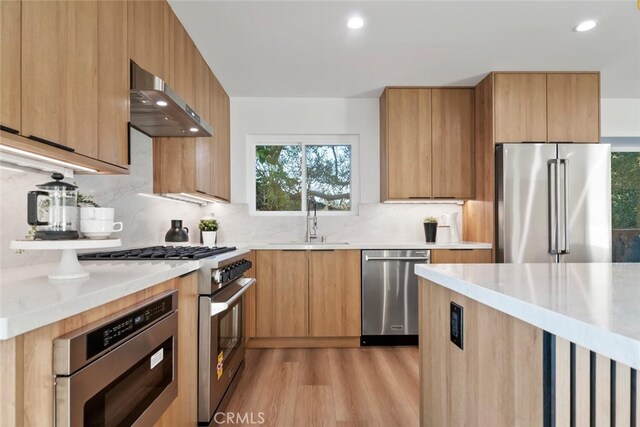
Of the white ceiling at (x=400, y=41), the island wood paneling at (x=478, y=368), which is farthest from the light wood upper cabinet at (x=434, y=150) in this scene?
the island wood paneling at (x=478, y=368)

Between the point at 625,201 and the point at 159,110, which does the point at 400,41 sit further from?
the point at 625,201

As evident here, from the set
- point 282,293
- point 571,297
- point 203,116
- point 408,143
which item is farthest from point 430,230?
point 571,297

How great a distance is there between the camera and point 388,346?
3.28 m

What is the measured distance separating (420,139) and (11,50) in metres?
3.21

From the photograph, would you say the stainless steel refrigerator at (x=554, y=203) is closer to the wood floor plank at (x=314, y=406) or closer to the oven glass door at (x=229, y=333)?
the wood floor plank at (x=314, y=406)

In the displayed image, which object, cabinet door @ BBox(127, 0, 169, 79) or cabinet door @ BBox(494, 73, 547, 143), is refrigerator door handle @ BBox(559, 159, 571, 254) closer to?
cabinet door @ BBox(494, 73, 547, 143)

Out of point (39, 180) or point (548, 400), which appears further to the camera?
point (39, 180)

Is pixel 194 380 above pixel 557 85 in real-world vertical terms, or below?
below

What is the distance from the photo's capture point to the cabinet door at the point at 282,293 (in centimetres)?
325

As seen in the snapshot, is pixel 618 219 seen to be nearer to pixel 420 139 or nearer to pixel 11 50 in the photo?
pixel 420 139

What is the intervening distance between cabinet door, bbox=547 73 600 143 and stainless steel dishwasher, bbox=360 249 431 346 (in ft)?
5.54

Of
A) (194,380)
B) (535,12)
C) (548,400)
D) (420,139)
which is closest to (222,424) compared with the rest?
(194,380)

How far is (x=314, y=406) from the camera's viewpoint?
7.12 ft

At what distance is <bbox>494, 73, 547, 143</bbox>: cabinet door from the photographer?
3234 millimetres
